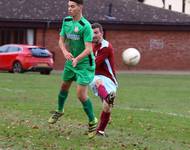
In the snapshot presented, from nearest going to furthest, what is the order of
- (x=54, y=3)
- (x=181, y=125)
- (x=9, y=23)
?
(x=181, y=125)
(x=9, y=23)
(x=54, y=3)

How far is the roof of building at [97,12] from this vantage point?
46719 millimetres

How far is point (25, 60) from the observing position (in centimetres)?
3662

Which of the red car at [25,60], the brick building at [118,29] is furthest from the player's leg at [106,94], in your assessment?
the brick building at [118,29]

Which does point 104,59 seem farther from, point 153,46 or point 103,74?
point 153,46

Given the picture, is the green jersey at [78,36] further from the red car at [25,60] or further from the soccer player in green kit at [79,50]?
the red car at [25,60]

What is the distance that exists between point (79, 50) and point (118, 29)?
38258 mm

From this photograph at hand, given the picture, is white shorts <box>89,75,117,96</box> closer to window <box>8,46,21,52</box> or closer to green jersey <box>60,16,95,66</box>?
green jersey <box>60,16,95,66</box>

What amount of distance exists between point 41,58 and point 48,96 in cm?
1731

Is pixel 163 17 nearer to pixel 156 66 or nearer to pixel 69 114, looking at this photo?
pixel 156 66

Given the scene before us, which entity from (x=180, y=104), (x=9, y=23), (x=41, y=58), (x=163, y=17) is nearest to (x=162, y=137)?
(x=180, y=104)

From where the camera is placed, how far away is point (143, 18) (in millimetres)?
49375

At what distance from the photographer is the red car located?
36.6 m

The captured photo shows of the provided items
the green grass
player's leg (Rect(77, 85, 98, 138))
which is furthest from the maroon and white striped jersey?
the green grass

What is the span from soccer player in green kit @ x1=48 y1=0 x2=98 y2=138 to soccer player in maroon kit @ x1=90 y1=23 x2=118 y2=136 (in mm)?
425
